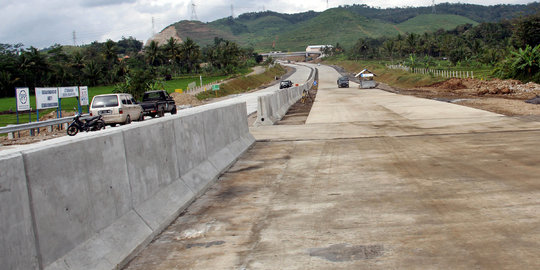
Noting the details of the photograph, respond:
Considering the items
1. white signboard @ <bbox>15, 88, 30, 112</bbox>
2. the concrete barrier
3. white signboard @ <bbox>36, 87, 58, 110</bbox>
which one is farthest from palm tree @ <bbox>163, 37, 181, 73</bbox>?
the concrete barrier

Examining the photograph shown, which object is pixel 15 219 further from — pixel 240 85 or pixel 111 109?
pixel 240 85

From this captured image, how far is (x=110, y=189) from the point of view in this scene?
6043mm

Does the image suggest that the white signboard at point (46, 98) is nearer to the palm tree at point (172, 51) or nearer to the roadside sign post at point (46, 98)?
the roadside sign post at point (46, 98)

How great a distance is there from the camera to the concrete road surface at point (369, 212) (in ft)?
18.2

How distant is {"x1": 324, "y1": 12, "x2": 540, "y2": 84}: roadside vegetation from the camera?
156ft

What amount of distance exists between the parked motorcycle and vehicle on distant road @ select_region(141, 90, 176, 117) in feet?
23.2

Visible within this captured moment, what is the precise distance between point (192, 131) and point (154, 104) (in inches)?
941

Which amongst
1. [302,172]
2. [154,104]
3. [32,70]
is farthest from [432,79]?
[32,70]

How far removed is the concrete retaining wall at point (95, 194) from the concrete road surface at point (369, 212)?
34 centimetres

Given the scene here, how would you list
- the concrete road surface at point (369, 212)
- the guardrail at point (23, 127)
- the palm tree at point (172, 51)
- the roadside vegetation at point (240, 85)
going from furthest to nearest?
the palm tree at point (172, 51) → the roadside vegetation at point (240, 85) → the guardrail at point (23, 127) → the concrete road surface at point (369, 212)

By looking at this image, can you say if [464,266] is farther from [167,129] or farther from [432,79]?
[432,79]

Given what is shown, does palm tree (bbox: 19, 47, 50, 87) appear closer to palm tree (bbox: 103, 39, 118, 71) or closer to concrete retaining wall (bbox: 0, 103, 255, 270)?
palm tree (bbox: 103, 39, 118, 71)

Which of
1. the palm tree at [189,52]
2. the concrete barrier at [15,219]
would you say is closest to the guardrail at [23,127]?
the concrete barrier at [15,219]

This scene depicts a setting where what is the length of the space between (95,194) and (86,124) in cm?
2089
